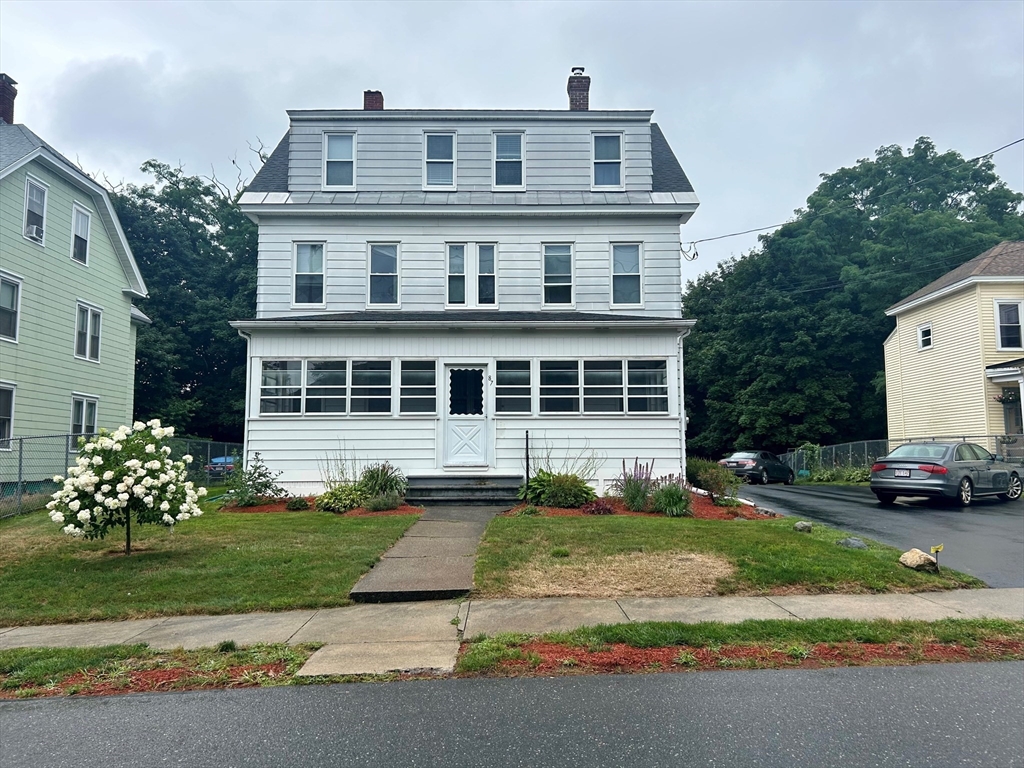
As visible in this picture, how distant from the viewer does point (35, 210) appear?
1842cm

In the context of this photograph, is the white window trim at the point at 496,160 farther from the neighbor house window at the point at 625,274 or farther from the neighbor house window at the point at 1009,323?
A: the neighbor house window at the point at 1009,323

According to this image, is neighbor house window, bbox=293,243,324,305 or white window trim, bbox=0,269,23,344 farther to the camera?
white window trim, bbox=0,269,23,344

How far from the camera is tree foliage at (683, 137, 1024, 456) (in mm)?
34719

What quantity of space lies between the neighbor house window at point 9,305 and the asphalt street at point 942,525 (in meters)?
19.2

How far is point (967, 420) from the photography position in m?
24.1

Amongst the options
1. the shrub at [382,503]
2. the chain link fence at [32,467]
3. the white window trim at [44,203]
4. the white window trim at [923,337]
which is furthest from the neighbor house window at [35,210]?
the white window trim at [923,337]

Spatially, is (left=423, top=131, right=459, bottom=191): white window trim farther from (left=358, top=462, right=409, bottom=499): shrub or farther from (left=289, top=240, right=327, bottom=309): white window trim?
(left=358, top=462, right=409, bottom=499): shrub

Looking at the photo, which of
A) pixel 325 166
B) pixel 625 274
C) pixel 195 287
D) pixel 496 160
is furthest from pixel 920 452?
pixel 195 287

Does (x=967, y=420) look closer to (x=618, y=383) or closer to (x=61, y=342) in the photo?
(x=618, y=383)

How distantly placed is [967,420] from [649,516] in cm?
1834

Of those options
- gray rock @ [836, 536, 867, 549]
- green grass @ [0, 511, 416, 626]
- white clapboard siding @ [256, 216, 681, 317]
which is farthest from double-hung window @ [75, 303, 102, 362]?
gray rock @ [836, 536, 867, 549]

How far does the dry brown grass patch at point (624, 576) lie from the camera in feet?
23.3

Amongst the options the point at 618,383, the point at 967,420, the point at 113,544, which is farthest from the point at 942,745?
the point at 967,420

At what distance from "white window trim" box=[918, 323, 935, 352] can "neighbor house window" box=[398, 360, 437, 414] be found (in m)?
21.4
